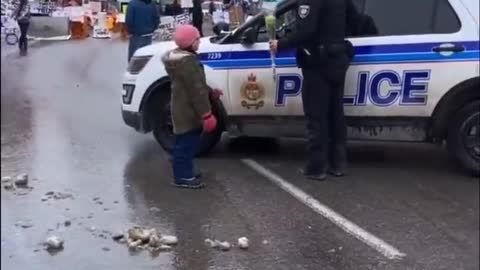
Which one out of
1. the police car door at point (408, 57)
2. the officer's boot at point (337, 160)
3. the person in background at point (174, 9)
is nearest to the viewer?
the person in background at point (174, 9)

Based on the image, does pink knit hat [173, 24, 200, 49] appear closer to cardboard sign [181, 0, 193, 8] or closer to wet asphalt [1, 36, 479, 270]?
wet asphalt [1, 36, 479, 270]

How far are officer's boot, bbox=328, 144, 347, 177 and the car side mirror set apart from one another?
110 cm

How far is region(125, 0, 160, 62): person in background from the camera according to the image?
172 inches

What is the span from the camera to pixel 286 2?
693 cm

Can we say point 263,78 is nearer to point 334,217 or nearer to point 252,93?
point 252,93

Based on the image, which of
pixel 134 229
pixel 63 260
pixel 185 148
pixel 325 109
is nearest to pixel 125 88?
pixel 185 148

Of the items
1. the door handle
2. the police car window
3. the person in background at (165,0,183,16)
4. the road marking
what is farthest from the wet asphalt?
the police car window

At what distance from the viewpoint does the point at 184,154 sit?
645cm

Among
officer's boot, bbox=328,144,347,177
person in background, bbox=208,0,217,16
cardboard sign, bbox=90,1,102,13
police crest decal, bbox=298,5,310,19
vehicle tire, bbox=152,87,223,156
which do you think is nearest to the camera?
cardboard sign, bbox=90,1,102,13

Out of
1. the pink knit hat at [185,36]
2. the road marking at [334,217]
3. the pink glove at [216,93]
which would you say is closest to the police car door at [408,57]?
the road marking at [334,217]

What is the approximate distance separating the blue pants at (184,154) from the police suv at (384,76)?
72 cm

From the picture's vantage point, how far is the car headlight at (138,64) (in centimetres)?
708

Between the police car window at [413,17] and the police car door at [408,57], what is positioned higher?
the police car window at [413,17]

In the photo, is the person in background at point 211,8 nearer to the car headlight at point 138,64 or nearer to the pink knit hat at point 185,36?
the pink knit hat at point 185,36
